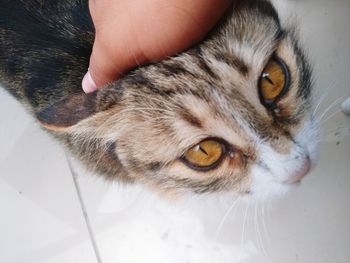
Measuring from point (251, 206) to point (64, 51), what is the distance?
2.59 feet

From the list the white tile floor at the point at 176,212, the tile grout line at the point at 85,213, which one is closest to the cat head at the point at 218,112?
the white tile floor at the point at 176,212

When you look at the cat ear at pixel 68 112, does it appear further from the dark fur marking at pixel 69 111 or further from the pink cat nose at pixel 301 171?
the pink cat nose at pixel 301 171

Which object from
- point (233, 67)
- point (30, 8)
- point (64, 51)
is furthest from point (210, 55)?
point (30, 8)

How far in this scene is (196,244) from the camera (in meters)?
1.64

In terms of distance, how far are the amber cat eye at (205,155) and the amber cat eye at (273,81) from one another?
0.15 m

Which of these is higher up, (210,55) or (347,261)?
(210,55)

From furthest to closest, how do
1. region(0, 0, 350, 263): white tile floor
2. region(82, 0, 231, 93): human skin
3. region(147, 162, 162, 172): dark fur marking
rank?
region(0, 0, 350, 263): white tile floor → region(147, 162, 162, 172): dark fur marking → region(82, 0, 231, 93): human skin

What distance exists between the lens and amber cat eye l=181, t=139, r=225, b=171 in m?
1.07

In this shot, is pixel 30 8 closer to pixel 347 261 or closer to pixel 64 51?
pixel 64 51

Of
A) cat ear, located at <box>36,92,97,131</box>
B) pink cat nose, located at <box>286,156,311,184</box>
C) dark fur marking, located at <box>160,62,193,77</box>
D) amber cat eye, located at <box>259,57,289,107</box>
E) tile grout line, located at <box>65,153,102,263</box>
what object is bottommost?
tile grout line, located at <box>65,153,102,263</box>

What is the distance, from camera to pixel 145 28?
934 mm

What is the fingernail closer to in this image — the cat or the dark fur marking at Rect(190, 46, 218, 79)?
the cat

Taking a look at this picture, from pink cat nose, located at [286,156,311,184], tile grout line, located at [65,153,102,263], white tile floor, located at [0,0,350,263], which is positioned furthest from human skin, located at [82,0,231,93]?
tile grout line, located at [65,153,102,263]

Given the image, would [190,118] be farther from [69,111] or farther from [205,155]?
[69,111]
